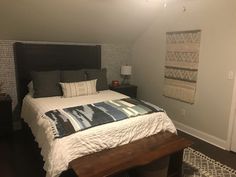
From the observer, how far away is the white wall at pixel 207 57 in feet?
9.41

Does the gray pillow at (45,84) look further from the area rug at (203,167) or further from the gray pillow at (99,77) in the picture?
the area rug at (203,167)

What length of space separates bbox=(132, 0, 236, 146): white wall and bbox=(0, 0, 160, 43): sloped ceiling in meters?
0.44

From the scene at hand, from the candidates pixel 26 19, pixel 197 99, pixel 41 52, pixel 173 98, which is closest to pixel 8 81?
pixel 41 52

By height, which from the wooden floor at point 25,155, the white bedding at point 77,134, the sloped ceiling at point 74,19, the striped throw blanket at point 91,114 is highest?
the sloped ceiling at point 74,19

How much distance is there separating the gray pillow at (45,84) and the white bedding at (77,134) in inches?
6.4

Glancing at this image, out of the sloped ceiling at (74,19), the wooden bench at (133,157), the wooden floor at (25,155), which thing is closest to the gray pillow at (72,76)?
the sloped ceiling at (74,19)

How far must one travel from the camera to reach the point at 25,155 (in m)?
2.77

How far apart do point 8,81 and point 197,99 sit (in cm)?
317

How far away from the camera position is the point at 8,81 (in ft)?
11.3

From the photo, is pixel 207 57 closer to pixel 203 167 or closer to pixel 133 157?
pixel 203 167

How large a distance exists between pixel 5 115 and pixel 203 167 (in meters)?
2.90

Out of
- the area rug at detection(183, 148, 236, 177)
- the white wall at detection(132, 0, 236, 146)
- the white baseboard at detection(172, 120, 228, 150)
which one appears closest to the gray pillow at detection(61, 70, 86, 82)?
the white wall at detection(132, 0, 236, 146)

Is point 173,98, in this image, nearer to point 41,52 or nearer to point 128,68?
point 128,68

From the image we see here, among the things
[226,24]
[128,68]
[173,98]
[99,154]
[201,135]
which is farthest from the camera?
[128,68]
